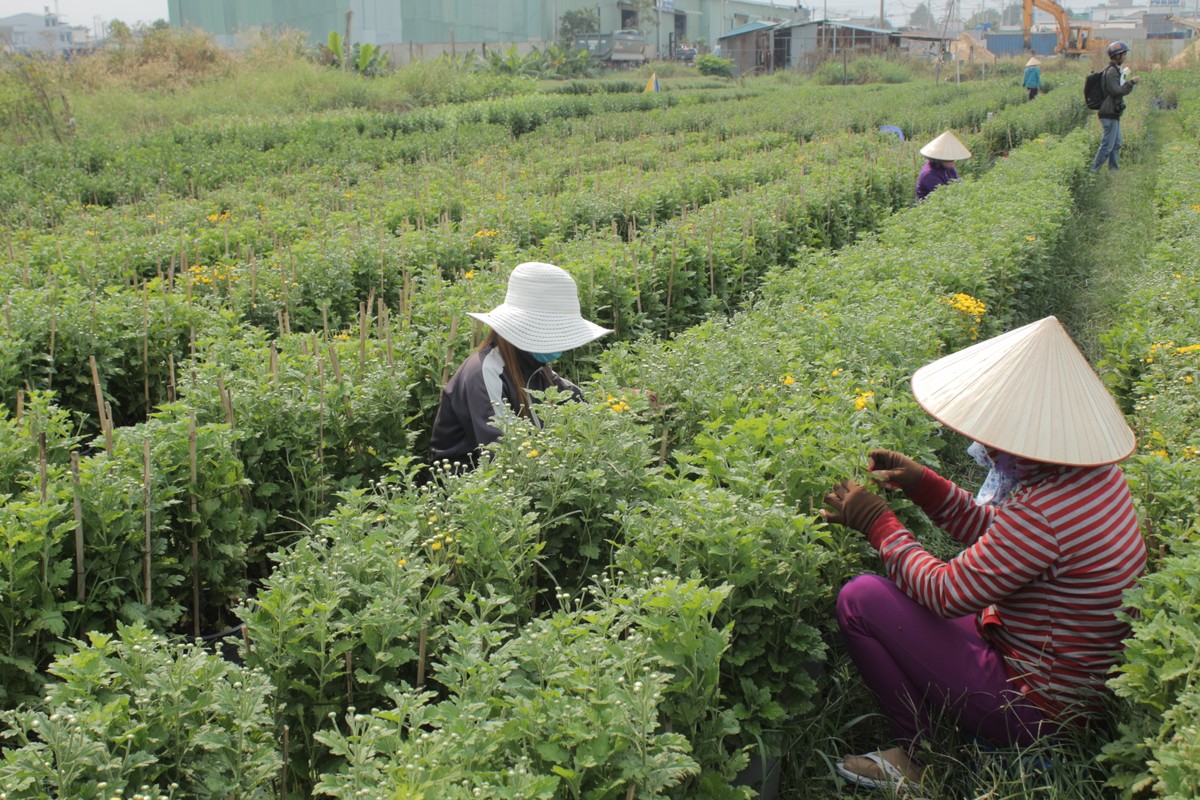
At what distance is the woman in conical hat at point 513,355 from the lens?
15.1 ft

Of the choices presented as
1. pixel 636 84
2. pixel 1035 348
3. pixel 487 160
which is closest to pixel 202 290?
pixel 1035 348

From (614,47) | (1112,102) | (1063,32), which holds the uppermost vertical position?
(614,47)

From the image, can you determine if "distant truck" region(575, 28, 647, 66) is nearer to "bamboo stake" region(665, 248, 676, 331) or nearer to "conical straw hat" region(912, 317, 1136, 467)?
"bamboo stake" region(665, 248, 676, 331)

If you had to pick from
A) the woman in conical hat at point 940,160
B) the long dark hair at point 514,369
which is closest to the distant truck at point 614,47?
the woman in conical hat at point 940,160

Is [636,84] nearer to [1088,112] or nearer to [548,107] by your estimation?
[548,107]

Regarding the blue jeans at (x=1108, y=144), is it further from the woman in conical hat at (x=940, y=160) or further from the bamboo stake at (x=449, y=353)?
the bamboo stake at (x=449, y=353)

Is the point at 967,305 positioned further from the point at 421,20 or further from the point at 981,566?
the point at 421,20

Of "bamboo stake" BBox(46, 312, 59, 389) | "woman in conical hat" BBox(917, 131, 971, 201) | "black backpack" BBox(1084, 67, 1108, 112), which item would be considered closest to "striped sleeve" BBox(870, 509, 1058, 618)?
"bamboo stake" BBox(46, 312, 59, 389)

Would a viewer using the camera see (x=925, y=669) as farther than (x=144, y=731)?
Yes

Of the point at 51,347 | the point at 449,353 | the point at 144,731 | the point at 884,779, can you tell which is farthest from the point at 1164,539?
the point at 51,347

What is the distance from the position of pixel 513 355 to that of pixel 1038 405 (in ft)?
7.91

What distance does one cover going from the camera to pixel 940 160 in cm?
1229

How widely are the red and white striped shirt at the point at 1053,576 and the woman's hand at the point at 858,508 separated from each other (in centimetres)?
16

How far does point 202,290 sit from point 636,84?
38.3 metres
